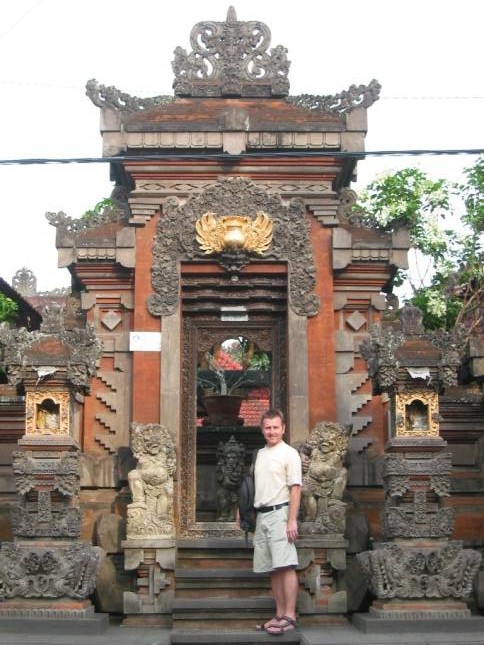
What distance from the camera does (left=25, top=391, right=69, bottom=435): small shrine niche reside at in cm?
1084

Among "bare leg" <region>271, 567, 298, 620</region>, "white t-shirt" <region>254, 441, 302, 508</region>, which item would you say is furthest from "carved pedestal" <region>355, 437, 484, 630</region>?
"white t-shirt" <region>254, 441, 302, 508</region>

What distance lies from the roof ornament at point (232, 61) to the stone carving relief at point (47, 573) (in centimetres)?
680

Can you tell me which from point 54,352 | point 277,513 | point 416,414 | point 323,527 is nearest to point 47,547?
point 54,352

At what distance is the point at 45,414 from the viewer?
36.2 feet

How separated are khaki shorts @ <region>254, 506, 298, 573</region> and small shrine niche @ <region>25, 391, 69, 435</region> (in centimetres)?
269

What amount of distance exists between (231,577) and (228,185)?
502cm

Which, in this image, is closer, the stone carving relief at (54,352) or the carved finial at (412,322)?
the stone carving relief at (54,352)

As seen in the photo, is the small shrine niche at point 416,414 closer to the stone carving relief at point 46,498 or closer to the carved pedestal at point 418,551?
the carved pedestal at point 418,551

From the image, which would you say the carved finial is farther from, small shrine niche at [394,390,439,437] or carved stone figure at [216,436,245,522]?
carved stone figure at [216,436,245,522]

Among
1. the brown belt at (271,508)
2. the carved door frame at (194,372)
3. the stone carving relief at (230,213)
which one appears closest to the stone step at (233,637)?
the brown belt at (271,508)

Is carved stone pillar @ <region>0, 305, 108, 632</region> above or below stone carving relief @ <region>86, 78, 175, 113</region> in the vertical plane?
below

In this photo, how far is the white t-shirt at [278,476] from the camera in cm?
928

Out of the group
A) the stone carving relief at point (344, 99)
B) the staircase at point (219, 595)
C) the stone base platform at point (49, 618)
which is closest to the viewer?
the staircase at point (219, 595)

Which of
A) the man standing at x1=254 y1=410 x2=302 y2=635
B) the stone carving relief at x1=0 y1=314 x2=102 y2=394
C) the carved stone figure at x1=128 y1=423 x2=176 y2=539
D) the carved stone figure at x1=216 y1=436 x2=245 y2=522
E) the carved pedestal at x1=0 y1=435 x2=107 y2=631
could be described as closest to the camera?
the man standing at x1=254 y1=410 x2=302 y2=635
